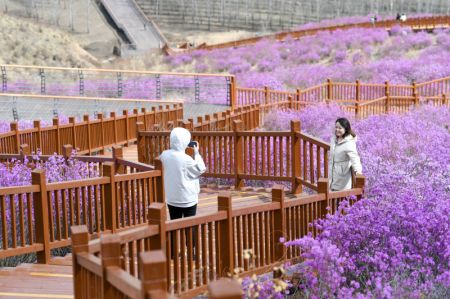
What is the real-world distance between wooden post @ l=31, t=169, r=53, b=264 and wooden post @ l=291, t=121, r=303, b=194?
4913mm

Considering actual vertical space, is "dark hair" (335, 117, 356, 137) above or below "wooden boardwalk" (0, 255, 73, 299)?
above

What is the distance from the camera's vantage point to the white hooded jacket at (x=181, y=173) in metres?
A: 8.12

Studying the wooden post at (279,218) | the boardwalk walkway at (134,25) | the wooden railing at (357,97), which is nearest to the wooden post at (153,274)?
the wooden post at (279,218)

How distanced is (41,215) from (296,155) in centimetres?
509

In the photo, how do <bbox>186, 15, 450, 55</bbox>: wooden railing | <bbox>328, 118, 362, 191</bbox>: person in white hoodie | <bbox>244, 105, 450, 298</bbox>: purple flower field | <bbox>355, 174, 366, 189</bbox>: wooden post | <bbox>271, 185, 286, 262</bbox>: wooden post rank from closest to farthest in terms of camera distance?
<bbox>244, 105, 450, 298</bbox>: purple flower field < <bbox>271, 185, 286, 262</bbox>: wooden post < <bbox>355, 174, 366, 189</bbox>: wooden post < <bbox>328, 118, 362, 191</bbox>: person in white hoodie < <bbox>186, 15, 450, 55</bbox>: wooden railing

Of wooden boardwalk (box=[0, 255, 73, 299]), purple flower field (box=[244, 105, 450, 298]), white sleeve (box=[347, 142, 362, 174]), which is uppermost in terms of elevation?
white sleeve (box=[347, 142, 362, 174])

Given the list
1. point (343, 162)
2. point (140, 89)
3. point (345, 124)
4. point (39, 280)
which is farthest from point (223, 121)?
point (140, 89)

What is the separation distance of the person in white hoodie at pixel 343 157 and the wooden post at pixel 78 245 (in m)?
4.92

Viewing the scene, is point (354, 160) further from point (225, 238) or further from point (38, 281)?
point (38, 281)

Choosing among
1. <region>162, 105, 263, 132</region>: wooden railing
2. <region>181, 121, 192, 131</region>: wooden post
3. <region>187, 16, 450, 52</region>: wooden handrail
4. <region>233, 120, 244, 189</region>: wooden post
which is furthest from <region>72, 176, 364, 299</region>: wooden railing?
<region>187, 16, 450, 52</region>: wooden handrail

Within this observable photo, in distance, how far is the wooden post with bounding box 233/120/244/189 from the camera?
42.2ft

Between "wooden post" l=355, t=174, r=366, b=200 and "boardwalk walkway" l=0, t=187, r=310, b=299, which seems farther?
"wooden post" l=355, t=174, r=366, b=200

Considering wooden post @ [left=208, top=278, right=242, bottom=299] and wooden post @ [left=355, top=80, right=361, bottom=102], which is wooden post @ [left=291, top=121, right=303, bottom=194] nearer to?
wooden post @ [left=208, top=278, right=242, bottom=299]

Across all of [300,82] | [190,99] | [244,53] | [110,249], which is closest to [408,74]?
[300,82]
